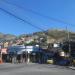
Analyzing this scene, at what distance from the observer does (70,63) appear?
64.4 metres

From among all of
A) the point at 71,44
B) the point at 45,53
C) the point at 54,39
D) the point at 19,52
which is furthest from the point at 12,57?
the point at 54,39

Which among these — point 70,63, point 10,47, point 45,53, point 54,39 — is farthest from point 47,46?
point 54,39

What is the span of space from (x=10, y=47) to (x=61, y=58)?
540 inches

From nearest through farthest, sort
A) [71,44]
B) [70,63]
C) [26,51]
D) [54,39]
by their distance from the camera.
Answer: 1. [70,63]
2. [71,44]
3. [26,51]
4. [54,39]

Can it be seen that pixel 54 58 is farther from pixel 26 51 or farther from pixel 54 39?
pixel 54 39

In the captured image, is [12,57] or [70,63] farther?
[12,57]

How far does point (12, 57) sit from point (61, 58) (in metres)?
12.6

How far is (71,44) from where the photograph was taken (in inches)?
2916

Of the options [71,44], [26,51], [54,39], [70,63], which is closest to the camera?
[70,63]

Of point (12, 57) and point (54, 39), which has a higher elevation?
point (54, 39)

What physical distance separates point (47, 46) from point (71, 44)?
10.8m

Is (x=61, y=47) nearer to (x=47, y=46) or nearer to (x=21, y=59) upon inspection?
(x=47, y=46)

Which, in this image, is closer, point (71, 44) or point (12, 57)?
point (71, 44)

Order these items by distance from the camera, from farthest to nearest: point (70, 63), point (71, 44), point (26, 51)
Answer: point (26, 51) → point (71, 44) → point (70, 63)
